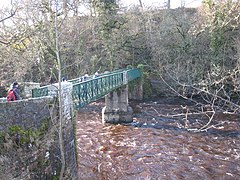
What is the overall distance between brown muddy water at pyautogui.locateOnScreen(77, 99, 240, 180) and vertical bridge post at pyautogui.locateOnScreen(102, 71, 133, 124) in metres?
0.66

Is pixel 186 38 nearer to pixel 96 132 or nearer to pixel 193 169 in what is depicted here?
pixel 96 132

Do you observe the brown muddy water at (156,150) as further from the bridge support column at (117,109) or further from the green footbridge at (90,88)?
the green footbridge at (90,88)

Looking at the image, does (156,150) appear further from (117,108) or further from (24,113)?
(24,113)

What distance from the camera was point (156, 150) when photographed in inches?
549

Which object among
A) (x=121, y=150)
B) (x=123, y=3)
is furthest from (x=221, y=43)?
(x=121, y=150)

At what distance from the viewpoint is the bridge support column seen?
19.5 metres

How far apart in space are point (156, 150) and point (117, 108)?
6332 mm

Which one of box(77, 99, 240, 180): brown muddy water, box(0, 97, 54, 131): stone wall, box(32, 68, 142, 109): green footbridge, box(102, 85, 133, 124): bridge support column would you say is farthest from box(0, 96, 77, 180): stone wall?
box(102, 85, 133, 124): bridge support column

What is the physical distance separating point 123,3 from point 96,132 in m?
18.8

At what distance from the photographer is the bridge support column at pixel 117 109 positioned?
19500mm

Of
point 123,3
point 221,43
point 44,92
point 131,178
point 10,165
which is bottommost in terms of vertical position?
point 131,178

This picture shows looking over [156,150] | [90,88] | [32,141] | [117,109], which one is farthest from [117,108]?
[32,141]

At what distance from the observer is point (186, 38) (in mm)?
27078

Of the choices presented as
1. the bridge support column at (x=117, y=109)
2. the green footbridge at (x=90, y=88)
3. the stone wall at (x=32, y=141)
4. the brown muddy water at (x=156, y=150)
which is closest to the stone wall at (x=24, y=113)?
the stone wall at (x=32, y=141)
